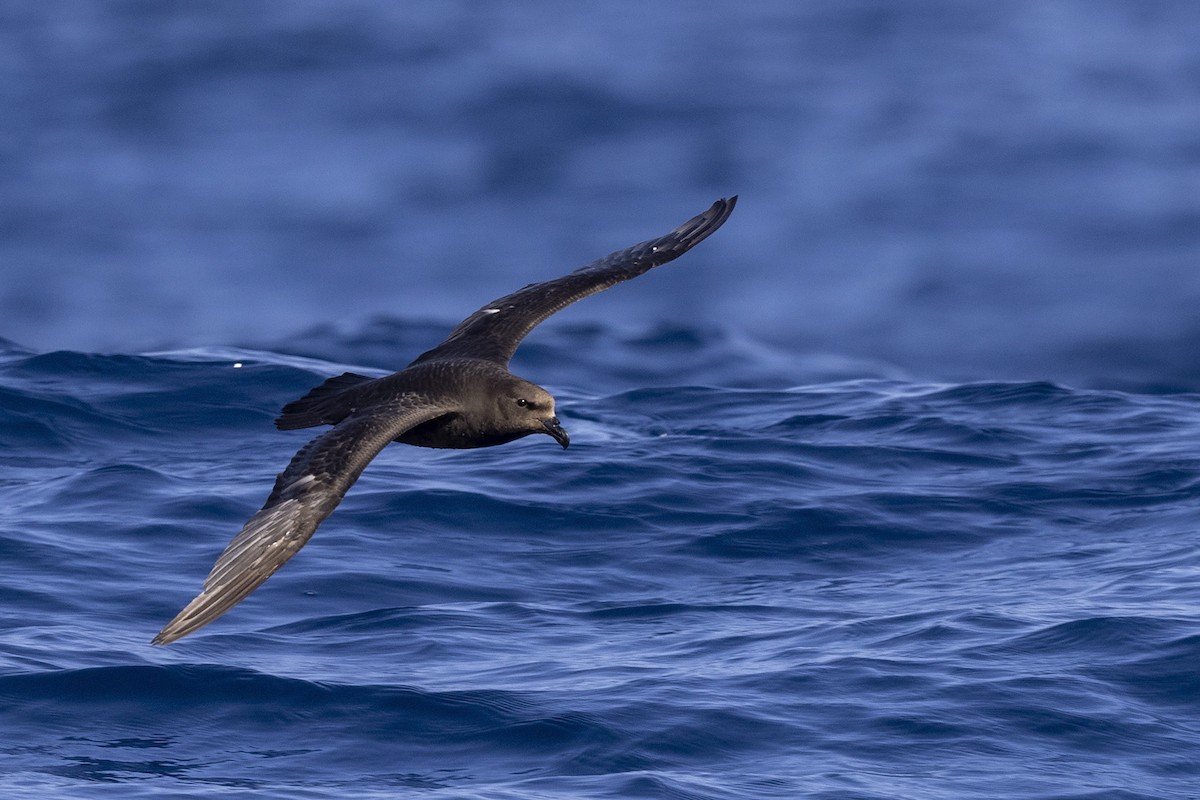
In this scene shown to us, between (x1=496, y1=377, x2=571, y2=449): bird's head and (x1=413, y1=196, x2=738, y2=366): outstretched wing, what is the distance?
73cm

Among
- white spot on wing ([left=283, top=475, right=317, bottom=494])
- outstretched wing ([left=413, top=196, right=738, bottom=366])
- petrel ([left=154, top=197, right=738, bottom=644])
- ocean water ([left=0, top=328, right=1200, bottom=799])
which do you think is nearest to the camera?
petrel ([left=154, top=197, right=738, bottom=644])

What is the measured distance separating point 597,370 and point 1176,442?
17.5 feet

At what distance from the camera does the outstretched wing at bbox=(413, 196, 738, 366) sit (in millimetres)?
10586

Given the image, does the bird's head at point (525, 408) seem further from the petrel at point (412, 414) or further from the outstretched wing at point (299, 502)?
the outstretched wing at point (299, 502)

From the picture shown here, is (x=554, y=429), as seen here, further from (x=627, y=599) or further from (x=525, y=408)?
(x=627, y=599)

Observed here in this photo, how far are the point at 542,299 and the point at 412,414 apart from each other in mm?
2205

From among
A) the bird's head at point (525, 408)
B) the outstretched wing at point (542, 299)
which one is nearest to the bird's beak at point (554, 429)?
the bird's head at point (525, 408)

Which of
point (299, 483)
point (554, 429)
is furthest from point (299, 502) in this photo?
point (554, 429)

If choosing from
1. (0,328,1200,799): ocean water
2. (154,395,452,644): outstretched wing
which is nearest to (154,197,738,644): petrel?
(154,395,452,644): outstretched wing

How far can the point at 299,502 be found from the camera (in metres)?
8.37

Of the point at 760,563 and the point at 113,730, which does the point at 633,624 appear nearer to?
the point at 760,563

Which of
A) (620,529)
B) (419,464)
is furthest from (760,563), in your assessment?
(419,464)

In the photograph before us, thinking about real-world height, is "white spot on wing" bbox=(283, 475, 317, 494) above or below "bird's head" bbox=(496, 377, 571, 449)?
below

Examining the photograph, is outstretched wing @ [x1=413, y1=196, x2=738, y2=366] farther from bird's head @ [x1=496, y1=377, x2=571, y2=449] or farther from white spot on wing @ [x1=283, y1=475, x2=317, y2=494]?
white spot on wing @ [x1=283, y1=475, x2=317, y2=494]
